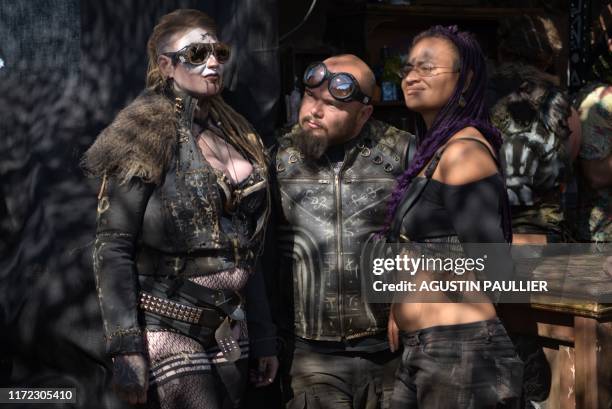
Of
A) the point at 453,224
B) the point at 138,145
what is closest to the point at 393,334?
the point at 453,224

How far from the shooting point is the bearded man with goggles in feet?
12.9

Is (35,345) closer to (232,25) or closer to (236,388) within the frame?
(236,388)

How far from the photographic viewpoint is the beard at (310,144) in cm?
394

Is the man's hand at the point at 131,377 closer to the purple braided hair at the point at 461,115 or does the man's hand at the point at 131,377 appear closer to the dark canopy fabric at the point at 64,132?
the dark canopy fabric at the point at 64,132

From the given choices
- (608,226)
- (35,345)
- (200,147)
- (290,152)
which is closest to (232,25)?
(290,152)

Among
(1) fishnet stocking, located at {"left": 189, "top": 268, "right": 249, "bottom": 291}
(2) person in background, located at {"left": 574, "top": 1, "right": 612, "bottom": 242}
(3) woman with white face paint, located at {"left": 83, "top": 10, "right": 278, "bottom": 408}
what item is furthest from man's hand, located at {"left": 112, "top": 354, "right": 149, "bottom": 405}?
(2) person in background, located at {"left": 574, "top": 1, "right": 612, "bottom": 242}

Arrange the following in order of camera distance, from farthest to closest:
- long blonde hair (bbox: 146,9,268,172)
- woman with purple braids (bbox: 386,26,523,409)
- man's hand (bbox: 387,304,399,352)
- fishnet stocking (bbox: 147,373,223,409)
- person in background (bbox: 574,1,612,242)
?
person in background (bbox: 574,1,612,242) → man's hand (bbox: 387,304,399,352) → long blonde hair (bbox: 146,9,268,172) → fishnet stocking (bbox: 147,373,223,409) → woman with purple braids (bbox: 386,26,523,409)

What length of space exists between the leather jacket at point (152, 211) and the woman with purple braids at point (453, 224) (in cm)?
62

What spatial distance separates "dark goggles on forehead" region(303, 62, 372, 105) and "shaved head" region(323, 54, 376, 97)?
3cm

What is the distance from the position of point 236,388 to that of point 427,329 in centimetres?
72

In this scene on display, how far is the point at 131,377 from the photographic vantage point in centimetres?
324

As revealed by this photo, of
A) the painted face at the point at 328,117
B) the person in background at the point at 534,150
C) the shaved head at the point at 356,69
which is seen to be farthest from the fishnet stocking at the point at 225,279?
the person in background at the point at 534,150

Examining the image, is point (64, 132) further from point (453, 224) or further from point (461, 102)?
point (453, 224)

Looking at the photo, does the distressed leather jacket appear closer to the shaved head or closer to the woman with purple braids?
the shaved head
